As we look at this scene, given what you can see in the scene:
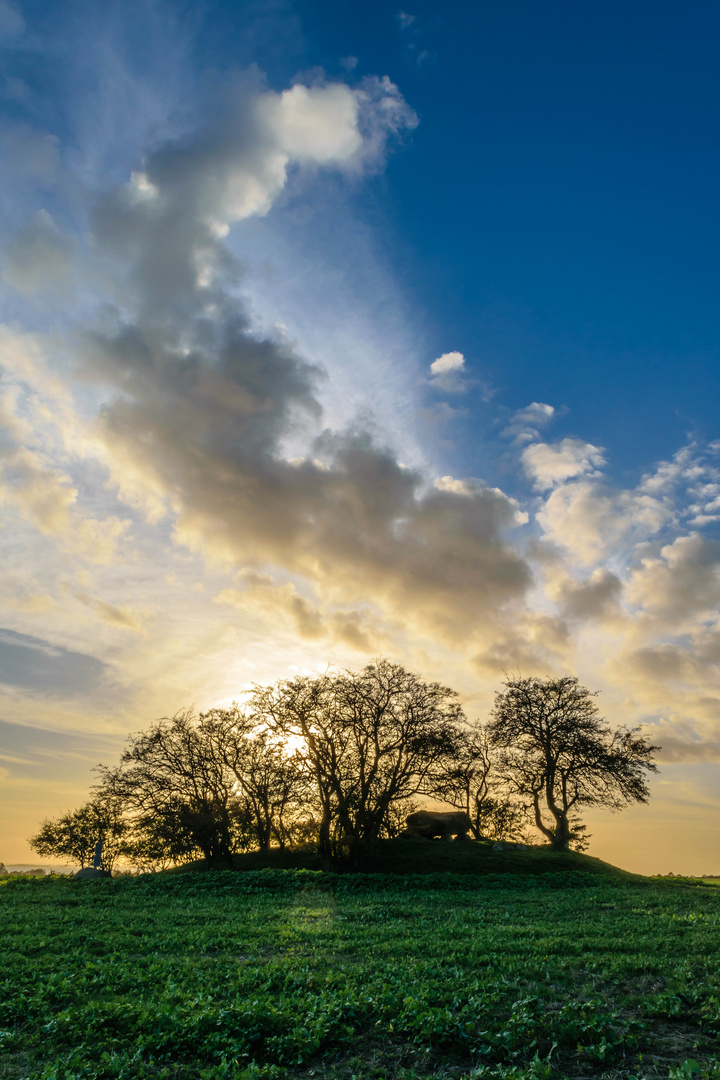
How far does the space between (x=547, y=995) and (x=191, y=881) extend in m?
26.6

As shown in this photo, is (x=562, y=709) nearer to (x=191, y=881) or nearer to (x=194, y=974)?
(x=191, y=881)

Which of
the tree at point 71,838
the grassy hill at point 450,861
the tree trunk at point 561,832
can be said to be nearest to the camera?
the grassy hill at point 450,861

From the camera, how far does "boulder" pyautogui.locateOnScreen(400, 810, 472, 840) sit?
48.7 metres

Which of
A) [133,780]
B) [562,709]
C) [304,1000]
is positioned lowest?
[304,1000]

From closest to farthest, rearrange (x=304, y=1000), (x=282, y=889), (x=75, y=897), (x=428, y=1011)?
(x=428, y=1011) → (x=304, y=1000) → (x=75, y=897) → (x=282, y=889)

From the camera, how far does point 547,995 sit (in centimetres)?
980

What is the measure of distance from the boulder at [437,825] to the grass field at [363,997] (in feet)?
101

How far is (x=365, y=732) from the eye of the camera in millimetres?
41938

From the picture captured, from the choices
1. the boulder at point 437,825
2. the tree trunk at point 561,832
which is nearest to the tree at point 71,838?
the boulder at point 437,825

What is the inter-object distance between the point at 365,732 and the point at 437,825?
13901 millimetres

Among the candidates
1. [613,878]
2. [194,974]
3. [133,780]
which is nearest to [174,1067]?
[194,974]

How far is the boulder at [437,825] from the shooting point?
160 ft

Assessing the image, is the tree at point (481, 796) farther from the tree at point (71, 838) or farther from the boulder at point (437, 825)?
the tree at point (71, 838)

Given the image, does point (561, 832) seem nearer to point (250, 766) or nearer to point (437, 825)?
point (437, 825)
